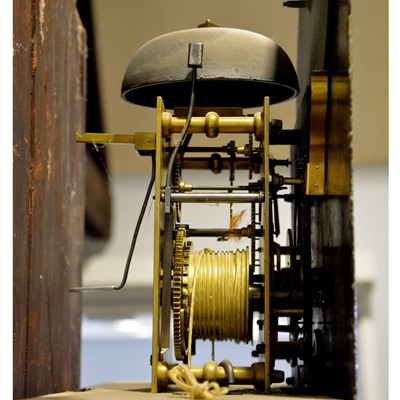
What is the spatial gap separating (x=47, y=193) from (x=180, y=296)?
50 cm

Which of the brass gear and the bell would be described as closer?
the brass gear

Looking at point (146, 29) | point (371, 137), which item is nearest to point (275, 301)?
point (371, 137)

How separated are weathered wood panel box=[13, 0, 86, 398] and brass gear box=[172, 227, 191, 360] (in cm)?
30

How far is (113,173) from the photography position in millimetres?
2963

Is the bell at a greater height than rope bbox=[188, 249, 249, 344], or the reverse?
the bell

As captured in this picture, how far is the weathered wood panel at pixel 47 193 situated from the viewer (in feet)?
5.69

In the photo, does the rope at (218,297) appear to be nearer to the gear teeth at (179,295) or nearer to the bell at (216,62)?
the gear teeth at (179,295)

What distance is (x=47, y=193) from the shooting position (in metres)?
2.04

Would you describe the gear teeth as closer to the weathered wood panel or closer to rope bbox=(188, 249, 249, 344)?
rope bbox=(188, 249, 249, 344)

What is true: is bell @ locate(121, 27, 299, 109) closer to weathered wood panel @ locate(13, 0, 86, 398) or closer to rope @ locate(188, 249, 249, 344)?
weathered wood panel @ locate(13, 0, 86, 398)

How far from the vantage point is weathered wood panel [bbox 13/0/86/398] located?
1.73m

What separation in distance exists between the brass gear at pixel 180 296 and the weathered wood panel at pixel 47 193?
0.30m

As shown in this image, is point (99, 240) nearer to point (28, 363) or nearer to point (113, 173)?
point (113, 173)

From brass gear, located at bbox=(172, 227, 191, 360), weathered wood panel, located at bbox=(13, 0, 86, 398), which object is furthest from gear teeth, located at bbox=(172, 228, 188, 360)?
weathered wood panel, located at bbox=(13, 0, 86, 398)
